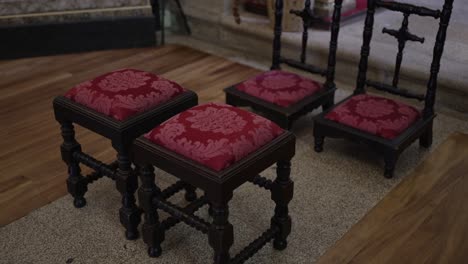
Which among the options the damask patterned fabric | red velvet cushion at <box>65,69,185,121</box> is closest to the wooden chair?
red velvet cushion at <box>65,69,185,121</box>

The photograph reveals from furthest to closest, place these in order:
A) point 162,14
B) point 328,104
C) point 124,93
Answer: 1. point 162,14
2. point 328,104
3. point 124,93

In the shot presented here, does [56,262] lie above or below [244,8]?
below

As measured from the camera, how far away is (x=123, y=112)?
2.11 meters

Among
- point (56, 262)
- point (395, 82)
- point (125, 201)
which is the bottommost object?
point (56, 262)

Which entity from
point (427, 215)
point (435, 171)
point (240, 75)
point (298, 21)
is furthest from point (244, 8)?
point (427, 215)

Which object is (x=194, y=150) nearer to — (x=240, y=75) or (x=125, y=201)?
(x=125, y=201)

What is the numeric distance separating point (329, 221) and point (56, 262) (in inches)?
42.0

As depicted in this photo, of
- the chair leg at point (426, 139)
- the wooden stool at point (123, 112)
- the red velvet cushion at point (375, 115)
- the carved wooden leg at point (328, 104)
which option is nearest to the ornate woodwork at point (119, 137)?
the wooden stool at point (123, 112)

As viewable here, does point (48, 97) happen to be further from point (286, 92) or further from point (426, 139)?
point (426, 139)

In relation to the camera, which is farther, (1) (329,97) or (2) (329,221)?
(1) (329,97)

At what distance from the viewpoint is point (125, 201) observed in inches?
87.3

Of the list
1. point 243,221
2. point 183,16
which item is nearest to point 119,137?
point 243,221

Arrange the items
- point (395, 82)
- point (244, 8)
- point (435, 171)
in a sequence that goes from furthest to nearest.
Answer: point (244, 8) → point (395, 82) → point (435, 171)

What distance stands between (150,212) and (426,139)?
153 centimetres
